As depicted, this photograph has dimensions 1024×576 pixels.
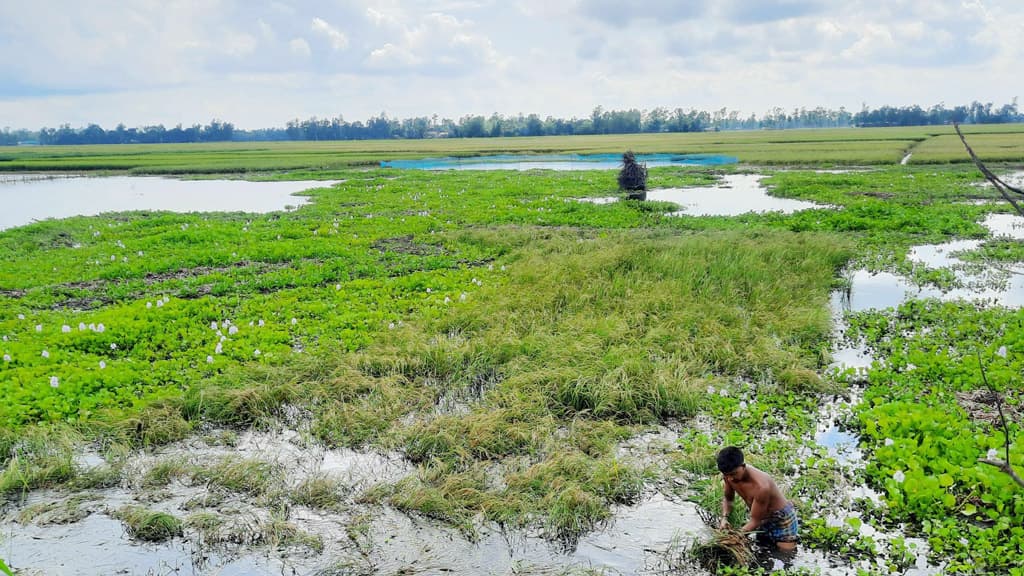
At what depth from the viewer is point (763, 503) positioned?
4.98 meters

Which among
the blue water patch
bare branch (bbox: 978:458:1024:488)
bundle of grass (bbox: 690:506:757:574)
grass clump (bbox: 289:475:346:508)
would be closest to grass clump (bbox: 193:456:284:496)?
grass clump (bbox: 289:475:346:508)

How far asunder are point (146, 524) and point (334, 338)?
179 inches

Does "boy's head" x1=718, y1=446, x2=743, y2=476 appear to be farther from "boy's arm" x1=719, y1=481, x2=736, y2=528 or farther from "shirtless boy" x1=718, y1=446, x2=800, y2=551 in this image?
"boy's arm" x1=719, y1=481, x2=736, y2=528

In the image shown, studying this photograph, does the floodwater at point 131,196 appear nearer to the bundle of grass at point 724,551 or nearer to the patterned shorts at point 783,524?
the bundle of grass at point 724,551

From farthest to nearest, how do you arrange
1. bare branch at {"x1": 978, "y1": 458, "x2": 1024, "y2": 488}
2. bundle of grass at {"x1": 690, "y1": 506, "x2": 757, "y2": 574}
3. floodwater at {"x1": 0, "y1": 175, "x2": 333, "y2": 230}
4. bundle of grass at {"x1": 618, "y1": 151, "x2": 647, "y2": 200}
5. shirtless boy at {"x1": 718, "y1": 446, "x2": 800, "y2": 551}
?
bundle of grass at {"x1": 618, "y1": 151, "x2": 647, "y2": 200} < floodwater at {"x1": 0, "y1": 175, "x2": 333, "y2": 230} < shirtless boy at {"x1": 718, "y1": 446, "x2": 800, "y2": 551} < bundle of grass at {"x1": 690, "y1": 506, "x2": 757, "y2": 574} < bare branch at {"x1": 978, "y1": 458, "x2": 1024, "y2": 488}

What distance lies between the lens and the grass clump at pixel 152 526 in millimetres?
5298

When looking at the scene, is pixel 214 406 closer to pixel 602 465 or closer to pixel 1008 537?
pixel 602 465

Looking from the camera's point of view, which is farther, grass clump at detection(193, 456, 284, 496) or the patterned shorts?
grass clump at detection(193, 456, 284, 496)

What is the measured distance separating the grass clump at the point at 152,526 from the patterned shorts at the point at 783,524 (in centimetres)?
494

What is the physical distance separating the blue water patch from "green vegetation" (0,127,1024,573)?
3791 cm

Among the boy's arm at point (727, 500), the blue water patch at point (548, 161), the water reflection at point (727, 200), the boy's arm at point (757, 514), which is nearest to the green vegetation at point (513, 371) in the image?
the boy's arm at point (727, 500)

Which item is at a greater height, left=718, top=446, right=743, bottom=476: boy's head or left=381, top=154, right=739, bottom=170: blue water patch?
left=381, top=154, right=739, bottom=170: blue water patch

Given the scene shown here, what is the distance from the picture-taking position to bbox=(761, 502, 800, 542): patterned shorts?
5.03 m

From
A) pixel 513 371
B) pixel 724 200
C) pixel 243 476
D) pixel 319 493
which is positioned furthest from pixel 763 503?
pixel 724 200
